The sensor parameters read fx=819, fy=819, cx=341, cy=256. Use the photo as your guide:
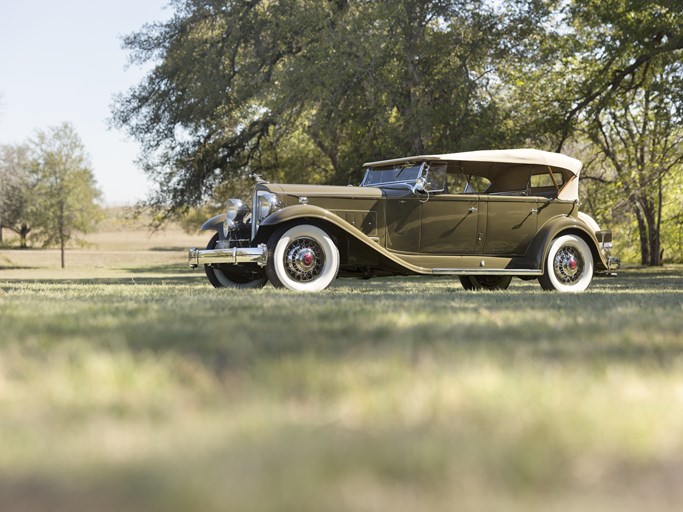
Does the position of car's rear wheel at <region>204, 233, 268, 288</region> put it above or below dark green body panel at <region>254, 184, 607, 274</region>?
below

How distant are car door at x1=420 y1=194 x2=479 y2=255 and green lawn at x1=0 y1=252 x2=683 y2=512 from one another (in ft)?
20.1

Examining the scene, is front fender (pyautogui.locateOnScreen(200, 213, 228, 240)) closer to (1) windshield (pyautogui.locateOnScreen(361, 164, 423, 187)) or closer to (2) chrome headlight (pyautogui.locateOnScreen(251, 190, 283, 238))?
(2) chrome headlight (pyautogui.locateOnScreen(251, 190, 283, 238))

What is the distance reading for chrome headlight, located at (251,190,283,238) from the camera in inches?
375

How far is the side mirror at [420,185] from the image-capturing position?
10148mm

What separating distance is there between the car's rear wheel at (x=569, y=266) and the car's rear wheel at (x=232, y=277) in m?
3.75

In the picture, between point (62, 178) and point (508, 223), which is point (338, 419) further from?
point (62, 178)

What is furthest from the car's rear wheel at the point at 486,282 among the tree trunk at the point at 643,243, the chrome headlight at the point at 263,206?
the tree trunk at the point at 643,243

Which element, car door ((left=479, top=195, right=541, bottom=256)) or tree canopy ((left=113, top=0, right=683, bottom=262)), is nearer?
car door ((left=479, top=195, right=541, bottom=256))

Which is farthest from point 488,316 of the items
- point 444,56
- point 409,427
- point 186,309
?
point 444,56

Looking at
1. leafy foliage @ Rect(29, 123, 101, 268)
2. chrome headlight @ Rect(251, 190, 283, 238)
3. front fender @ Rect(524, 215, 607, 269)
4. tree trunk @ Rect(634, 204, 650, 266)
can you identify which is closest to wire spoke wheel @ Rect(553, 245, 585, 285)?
front fender @ Rect(524, 215, 607, 269)

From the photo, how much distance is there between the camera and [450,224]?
10281mm

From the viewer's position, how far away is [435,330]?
4027mm

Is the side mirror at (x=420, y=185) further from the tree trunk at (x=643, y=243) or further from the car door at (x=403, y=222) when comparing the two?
the tree trunk at (x=643, y=243)

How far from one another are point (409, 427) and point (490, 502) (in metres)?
0.58
